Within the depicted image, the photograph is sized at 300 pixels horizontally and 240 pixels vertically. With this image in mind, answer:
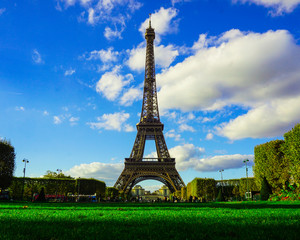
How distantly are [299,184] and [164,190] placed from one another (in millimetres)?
145272

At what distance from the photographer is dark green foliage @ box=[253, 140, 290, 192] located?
3178 cm

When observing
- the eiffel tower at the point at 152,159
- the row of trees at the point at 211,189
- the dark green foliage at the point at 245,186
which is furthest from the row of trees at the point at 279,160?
the eiffel tower at the point at 152,159

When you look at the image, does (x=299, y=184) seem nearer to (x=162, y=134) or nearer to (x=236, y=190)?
(x=236, y=190)

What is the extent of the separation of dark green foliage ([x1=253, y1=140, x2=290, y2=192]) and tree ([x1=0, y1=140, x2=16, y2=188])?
116ft

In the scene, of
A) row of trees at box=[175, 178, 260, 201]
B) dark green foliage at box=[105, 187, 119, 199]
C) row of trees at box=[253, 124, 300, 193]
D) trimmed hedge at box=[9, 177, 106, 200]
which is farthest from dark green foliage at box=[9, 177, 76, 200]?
row of trees at box=[253, 124, 300, 193]

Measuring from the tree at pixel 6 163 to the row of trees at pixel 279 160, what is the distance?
34777 millimetres

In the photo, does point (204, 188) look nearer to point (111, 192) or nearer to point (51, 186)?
point (111, 192)

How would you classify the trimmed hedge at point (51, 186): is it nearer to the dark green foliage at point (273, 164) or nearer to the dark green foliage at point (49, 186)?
the dark green foliage at point (49, 186)

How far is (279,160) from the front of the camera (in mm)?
32844

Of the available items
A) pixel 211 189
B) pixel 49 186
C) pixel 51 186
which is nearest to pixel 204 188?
pixel 211 189

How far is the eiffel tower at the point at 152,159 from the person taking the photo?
2254 inches

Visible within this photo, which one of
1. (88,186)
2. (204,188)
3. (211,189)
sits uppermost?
(88,186)

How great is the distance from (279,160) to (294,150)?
544 cm

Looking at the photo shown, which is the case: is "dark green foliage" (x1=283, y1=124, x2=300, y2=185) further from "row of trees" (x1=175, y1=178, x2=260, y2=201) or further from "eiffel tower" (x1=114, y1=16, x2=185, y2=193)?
"eiffel tower" (x1=114, y1=16, x2=185, y2=193)
